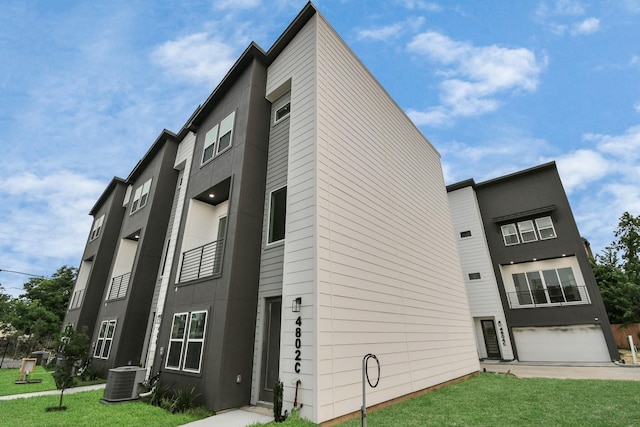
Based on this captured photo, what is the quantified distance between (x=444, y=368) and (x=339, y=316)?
17.7 ft

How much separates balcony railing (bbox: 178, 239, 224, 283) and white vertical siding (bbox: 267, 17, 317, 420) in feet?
7.45

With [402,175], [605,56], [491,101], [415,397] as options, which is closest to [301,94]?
[402,175]

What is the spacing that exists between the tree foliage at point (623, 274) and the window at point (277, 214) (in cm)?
2242

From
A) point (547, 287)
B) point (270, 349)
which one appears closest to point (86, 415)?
point (270, 349)

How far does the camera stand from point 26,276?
2158cm

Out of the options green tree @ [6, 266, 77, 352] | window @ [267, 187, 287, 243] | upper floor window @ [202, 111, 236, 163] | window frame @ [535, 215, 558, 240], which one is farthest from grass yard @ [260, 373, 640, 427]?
green tree @ [6, 266, 77, 352]

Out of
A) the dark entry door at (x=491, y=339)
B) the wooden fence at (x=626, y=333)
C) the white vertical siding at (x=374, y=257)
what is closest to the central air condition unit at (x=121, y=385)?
the white vertical siding at (x=374, y=257)

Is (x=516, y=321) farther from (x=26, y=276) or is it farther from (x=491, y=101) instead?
(x=491, y=101)

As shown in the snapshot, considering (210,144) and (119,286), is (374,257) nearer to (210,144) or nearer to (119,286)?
(210,144)

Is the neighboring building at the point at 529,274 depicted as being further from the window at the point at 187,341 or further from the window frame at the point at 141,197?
the window frame at the point at 141,197

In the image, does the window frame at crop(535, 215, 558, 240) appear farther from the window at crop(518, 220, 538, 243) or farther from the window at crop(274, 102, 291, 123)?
the window at crop(274, 102, 291, 123)

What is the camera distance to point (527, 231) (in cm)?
1655

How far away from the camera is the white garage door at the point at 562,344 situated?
1359cm

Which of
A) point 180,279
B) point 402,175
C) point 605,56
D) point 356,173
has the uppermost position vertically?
point 605,56
